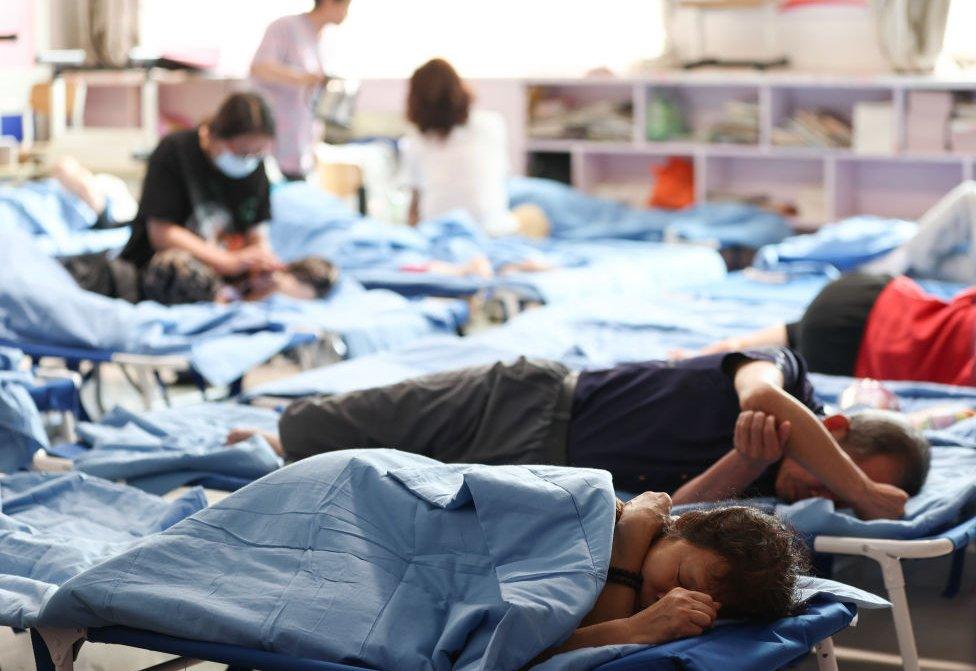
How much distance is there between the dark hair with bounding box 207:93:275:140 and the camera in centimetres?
426

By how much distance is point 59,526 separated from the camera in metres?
2.30

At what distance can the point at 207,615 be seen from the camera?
5.72 ft

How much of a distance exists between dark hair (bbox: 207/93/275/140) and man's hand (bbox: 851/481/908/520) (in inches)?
97.7

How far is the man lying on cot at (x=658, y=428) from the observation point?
2307 millimetres

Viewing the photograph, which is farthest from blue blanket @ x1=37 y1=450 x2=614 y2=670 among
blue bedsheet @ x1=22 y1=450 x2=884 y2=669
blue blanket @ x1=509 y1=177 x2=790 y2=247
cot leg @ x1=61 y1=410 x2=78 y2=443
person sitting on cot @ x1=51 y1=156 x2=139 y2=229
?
blue blanket @ x1=509 y1=177 x2=790 y2=247

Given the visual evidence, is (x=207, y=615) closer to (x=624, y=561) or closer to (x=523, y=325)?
(x=624, y=561)

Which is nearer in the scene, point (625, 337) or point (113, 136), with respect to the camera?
point (625, 337)

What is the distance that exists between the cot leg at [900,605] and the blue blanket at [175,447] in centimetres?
A: 110

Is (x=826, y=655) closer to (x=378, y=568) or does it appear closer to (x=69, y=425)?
(x=378, y=568)

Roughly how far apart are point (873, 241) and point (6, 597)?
3930 millimetres

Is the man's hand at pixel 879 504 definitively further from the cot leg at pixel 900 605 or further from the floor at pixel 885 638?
the floor at pixel 885 638

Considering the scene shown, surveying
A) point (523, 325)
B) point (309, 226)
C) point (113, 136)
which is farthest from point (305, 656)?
point (113, 136)

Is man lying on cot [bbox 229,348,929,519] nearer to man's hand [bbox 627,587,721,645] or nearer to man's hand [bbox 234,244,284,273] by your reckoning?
man's hand [bbox 627,587,721,645]

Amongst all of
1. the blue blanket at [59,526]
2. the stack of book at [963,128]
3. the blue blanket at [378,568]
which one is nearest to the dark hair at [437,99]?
the stack of book at [963,128]
